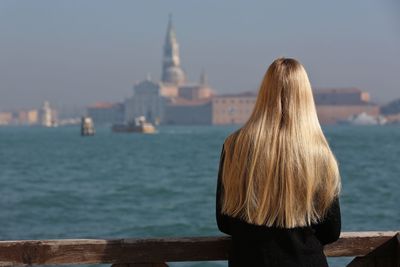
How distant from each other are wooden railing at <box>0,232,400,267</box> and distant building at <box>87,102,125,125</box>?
17769cm

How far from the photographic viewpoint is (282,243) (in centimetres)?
265

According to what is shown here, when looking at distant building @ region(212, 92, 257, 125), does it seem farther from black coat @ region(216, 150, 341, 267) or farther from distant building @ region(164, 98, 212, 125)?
black coat @ region(216, 150, 341, 267)

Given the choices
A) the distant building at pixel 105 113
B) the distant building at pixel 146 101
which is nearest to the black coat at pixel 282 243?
the distant building at pixel 146 101

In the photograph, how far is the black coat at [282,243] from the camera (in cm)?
264

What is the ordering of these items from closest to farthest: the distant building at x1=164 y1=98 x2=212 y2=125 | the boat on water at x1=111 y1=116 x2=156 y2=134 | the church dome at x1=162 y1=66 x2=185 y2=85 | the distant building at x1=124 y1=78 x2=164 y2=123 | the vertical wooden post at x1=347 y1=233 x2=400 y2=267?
1. the vertical wooden post at x1=347 y1=233 x2=400 y2=267
2. the boat on water at x1=111 y1=116 x2=156 y2=134
3. the distant building at x1=164 y1=98 x2=212 y2=125
4. the distant building at x1=124 y1=78 x2=164 y2=123
5. the church dome at x1=162 y1=66 x2=185 y2=85

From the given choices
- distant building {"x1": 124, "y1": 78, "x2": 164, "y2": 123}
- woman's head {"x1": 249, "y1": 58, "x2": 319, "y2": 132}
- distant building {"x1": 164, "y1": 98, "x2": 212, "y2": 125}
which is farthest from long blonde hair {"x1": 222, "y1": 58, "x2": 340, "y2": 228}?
distant building {"x1": 124, "y1": 78, "x2": 164, "y2": 123}

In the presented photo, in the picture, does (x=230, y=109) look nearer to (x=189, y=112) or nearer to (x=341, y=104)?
(x=189, y=112)

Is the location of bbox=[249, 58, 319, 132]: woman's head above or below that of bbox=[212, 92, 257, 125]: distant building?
above

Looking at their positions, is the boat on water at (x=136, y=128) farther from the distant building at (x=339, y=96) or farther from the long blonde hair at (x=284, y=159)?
the long blonde hair at (x=284, y=159)

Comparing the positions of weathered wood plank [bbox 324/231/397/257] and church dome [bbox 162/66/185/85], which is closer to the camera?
weathered wood plank [bbox 324/231/397/257]

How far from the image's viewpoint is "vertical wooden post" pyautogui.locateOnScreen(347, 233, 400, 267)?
329cm

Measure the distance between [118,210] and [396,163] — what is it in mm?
23890

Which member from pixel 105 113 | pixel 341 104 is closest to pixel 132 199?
pixel 341 104

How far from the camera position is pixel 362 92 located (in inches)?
6703
